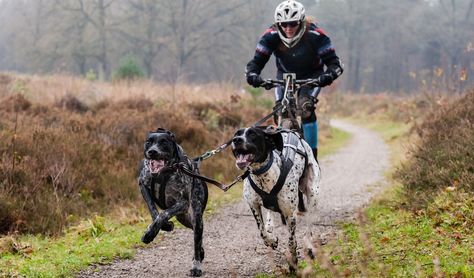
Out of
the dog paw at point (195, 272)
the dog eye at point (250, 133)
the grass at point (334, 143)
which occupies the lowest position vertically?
the grass at point (334, 143)

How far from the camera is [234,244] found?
5.96 m

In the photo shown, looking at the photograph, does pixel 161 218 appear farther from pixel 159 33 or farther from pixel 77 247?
pixel 159 33

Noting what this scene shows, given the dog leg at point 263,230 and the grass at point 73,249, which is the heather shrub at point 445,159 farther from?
the grass at point 73,249

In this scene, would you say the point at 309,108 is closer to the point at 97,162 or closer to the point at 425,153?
the point at 425,153

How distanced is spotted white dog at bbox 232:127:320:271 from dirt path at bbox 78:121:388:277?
0.44 metres

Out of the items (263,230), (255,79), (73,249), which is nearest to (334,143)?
(255,79)

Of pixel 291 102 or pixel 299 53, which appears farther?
pixel 299 53

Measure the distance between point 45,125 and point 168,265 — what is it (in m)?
5.67

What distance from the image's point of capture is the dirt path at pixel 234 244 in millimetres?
4894

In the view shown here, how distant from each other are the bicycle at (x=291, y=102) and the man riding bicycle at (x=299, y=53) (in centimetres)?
8

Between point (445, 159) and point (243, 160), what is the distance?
3674mm

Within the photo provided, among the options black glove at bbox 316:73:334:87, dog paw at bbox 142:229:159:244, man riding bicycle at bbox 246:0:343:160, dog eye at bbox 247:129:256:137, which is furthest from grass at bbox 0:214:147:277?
black glove at bbox 316:73:334:87

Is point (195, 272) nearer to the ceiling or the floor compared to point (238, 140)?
nearer to the floor

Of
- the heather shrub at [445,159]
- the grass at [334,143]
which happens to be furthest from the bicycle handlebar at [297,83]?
the grass at [334,143]
